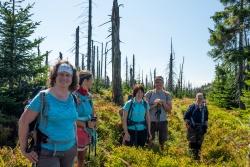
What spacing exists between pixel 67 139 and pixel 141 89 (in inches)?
160

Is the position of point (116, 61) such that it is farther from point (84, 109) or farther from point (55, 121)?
point (55, 121)

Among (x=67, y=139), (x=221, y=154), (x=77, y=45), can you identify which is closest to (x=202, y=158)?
(x=221, y=154)

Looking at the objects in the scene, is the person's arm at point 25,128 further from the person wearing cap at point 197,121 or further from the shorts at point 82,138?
the person wearing cap at point 197,121

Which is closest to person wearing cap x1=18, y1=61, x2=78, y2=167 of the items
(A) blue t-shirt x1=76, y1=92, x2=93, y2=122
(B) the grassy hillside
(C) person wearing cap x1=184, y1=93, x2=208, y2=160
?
(A) blue t-shirt x1=76, y1=92, x2=93, y2=122

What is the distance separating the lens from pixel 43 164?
15.1ft

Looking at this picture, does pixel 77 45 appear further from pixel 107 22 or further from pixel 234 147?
pixel 234 147

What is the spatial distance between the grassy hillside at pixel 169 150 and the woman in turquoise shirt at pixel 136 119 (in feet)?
0.90

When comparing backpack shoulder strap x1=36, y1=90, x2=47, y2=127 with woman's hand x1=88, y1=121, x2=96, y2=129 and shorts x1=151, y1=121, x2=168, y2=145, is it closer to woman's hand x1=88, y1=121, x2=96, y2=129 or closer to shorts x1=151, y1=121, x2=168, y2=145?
woman's hand x1=88, y1=121, x2=96, y2=129

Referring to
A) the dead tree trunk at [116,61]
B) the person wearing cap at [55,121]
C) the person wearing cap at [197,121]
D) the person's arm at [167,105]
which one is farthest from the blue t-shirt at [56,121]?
the dead tree trunk at [116,61]

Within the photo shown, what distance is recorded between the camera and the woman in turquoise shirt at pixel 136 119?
8.59m

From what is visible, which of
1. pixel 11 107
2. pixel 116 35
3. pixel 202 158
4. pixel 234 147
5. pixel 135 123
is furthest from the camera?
pixel 116 35

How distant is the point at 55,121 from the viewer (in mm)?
4633

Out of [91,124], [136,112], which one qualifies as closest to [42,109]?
[91,124]

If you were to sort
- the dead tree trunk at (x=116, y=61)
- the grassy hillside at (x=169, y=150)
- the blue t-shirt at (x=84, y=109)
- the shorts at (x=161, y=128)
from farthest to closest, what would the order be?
the dead tree trunk at (x=116, y=61), the shorts at (x=161, y=128), the grassy hillside at (x=169, y=150), the blue t-shirt at (x=84, y=109)
